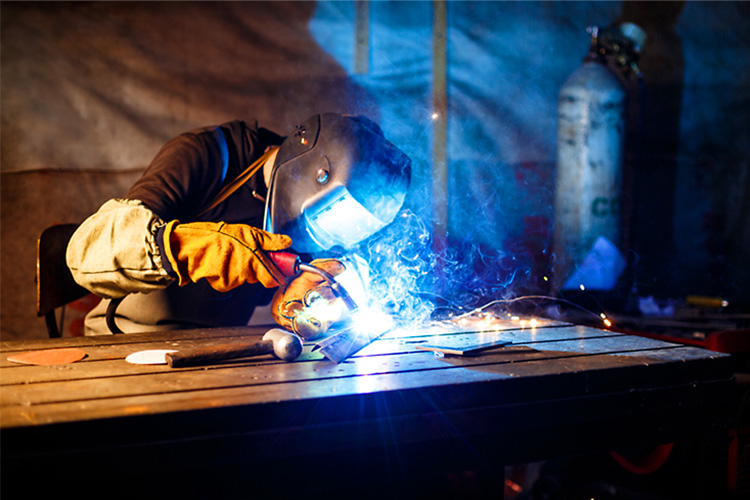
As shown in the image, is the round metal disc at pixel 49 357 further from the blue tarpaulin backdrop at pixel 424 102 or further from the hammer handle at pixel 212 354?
the blue tarpaulin backdrop at pixel 424 102

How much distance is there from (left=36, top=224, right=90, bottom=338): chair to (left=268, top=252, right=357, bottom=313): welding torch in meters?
0.89

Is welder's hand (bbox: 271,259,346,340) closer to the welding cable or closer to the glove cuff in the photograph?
the glove cuff

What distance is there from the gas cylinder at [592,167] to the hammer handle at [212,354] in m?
2.85

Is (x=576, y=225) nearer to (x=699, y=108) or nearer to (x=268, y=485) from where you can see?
(x=699, y=108)

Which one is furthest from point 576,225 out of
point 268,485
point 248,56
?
point 268,485

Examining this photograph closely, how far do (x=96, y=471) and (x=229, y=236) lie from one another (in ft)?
2.82

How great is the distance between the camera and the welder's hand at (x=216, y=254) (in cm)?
165

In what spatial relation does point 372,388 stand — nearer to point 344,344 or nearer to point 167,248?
point 344,344

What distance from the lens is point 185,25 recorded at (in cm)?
331

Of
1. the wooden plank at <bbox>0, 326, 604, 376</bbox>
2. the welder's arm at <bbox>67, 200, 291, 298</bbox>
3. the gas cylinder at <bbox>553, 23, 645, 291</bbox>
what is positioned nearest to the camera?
the wooden plank at <bbox>0, 326, 604, 376</bbox>

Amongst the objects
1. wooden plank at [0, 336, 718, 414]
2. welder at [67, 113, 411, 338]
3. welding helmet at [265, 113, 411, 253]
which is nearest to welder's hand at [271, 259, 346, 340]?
welder at [67, 113, 411, 338]

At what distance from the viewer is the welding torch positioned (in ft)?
5.74

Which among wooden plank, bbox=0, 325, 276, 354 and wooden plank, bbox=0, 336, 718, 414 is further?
wooden plank, bbox=0, 325, 276, 354

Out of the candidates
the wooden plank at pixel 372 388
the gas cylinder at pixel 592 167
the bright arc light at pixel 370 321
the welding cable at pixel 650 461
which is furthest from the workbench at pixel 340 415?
the gas cylinder at pixel 592 167
